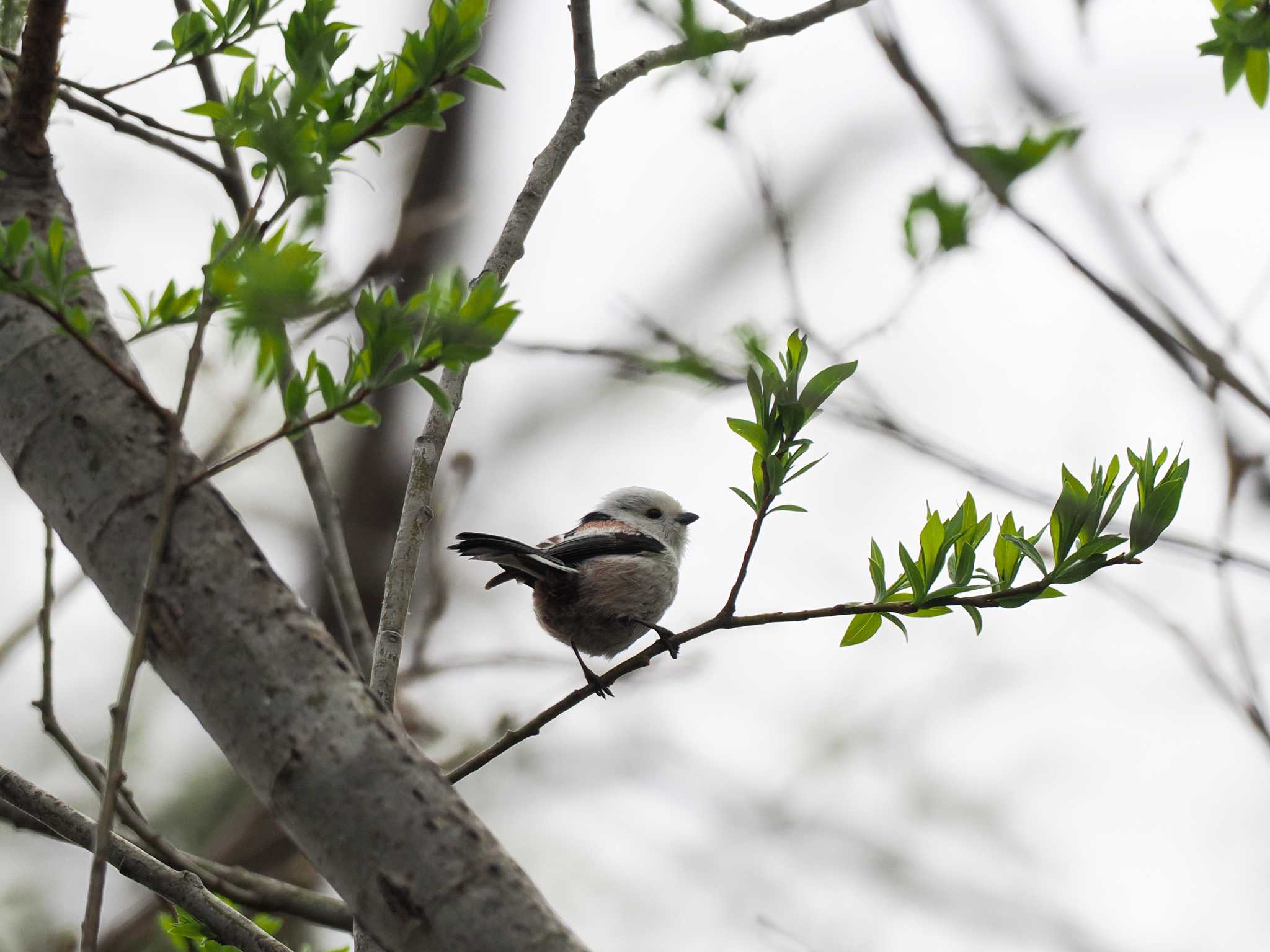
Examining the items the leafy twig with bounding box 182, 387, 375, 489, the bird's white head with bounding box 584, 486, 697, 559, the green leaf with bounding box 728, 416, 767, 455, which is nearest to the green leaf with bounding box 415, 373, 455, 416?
the leafy twig with bounding box 182, 387, 375, 489

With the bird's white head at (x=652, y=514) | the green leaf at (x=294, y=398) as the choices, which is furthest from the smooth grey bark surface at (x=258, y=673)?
the bird's white head at (x=652, y=514)

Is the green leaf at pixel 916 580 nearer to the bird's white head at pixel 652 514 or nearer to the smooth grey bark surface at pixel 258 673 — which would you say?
the smooth grey bark surface at pixel 258 673

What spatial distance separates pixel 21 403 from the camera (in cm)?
120

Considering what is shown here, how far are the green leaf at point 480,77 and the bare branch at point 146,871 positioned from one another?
4.19 feet

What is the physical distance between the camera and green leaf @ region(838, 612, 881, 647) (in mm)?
1748

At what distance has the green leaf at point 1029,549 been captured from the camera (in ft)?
5.13

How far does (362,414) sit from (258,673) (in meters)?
0.35

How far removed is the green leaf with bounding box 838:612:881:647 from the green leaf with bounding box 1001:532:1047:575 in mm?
250

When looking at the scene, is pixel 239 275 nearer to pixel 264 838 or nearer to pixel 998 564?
pixel 998 564

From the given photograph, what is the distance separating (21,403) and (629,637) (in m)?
2.48

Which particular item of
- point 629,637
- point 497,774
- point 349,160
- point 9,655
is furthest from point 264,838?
point 349,160

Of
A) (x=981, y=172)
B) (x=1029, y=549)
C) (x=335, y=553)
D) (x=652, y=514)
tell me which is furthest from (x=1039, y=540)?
(x=652, y=514)

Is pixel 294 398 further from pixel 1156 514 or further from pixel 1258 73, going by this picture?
pixel 1258 73

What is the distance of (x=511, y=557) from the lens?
10.5 ft
